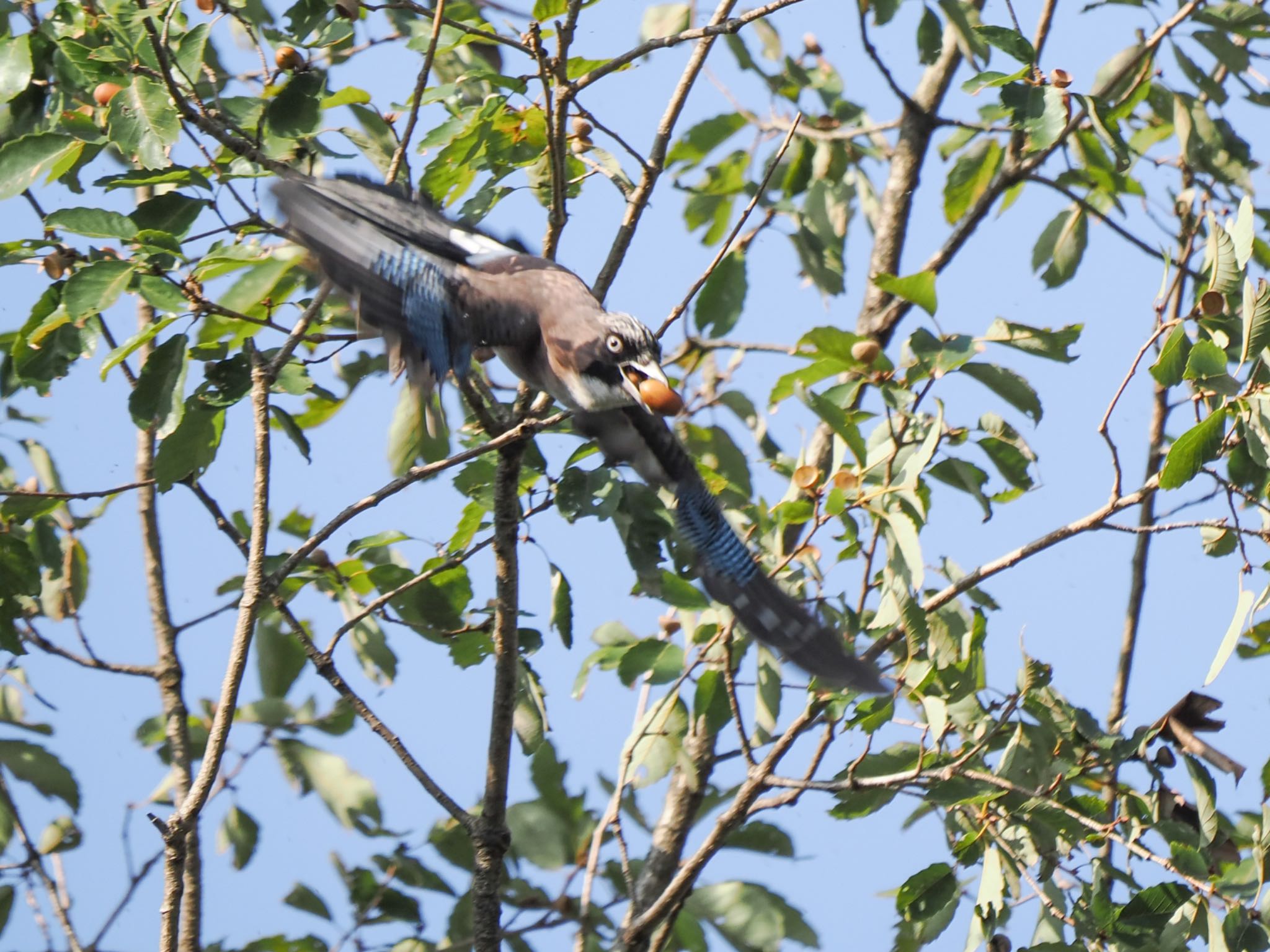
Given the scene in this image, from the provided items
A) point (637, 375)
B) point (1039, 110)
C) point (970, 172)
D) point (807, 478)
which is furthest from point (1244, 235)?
point (970, 172)

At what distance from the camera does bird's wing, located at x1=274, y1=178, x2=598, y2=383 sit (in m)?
2.77

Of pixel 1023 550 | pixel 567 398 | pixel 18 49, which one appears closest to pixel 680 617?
pixel 567 398

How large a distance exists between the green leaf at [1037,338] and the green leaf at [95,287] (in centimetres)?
157

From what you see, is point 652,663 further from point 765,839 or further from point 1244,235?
point 1244,235

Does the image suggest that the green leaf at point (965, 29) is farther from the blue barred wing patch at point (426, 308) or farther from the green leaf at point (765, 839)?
the green leaf at point (765, 839)

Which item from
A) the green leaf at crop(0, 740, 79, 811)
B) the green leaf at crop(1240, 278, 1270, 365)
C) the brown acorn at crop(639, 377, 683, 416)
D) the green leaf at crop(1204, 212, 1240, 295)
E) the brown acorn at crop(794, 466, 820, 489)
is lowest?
the green leaf at crop(1240, 278, 1270, 365)

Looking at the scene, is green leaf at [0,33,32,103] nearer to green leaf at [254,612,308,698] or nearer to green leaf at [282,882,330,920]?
green leaf at [254,612,308,698]

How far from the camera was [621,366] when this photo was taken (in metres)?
2.98

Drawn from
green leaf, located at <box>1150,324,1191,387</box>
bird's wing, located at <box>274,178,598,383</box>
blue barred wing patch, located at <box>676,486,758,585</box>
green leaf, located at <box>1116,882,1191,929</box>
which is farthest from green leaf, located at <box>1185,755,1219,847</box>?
bird's wing, located at <box>274,178,598,383</box>

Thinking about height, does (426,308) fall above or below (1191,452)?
above

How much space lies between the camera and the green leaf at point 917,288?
2635 millimetres

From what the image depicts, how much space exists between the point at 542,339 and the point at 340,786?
3.83ft

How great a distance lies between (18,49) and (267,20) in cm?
74

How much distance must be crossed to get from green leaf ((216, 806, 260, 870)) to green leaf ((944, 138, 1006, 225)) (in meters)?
2.58
